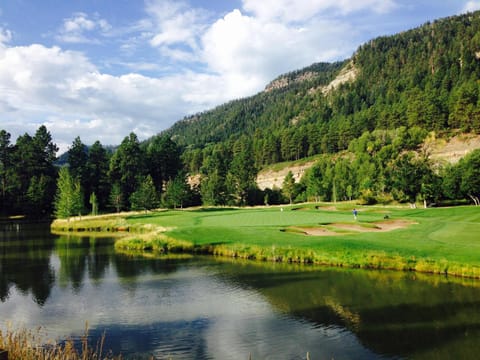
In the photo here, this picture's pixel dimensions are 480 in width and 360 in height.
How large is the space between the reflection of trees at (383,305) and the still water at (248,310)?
54 millimetres

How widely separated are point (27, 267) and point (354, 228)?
3290 centimetres

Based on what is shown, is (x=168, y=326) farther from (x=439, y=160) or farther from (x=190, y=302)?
(x=439, y=160)

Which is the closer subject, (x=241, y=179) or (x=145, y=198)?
(x=145, y=198)

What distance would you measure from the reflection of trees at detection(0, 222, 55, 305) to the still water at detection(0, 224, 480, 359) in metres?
0.17

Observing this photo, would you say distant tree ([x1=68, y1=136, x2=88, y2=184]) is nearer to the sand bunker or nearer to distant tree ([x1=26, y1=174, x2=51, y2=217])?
distant tree ([x1=26, y1=174, x2=51, y2=217])

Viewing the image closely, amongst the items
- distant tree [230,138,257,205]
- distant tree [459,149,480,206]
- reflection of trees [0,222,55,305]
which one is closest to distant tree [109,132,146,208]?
distant tree [230,138,257,205]

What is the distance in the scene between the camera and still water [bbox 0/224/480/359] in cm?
1549

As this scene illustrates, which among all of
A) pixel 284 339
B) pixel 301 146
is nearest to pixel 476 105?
pixel 301 146

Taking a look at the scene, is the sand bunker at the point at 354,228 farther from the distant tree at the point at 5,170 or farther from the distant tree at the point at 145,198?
the distant tree at the point at 5,170

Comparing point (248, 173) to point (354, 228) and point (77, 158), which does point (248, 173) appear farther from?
point (354, 228)

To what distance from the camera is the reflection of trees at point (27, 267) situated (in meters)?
25.5

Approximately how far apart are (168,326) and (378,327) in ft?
30.9

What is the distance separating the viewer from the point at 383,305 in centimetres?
2070

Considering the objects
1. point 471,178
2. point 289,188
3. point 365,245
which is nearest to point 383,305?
point 365,245
